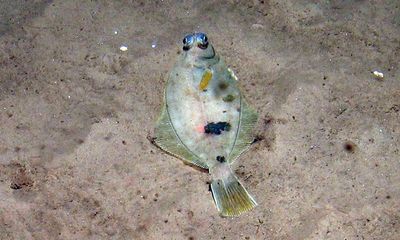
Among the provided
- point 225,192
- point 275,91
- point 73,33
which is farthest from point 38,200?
point 275,91

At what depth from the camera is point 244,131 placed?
3998 millimetres

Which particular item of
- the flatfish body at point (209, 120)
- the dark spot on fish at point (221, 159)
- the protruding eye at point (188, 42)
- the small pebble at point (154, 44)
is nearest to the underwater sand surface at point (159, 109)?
the small pebble at point (154, 44)

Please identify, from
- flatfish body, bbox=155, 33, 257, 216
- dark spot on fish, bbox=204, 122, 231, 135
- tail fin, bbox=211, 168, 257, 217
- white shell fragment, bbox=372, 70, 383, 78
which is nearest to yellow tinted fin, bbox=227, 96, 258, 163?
flatfish body, bbox=155, 33, 257, 216

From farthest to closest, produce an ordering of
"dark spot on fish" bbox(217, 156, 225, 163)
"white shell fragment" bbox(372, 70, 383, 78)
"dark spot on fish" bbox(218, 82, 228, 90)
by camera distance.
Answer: "white shell fragment" bbox(372, 70, 383, 78) → "dark spot on fish" bbox(218, 82, 228, 90) → "dark spot on fish" bbox(217, 156, 225, 163)

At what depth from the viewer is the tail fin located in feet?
11.8

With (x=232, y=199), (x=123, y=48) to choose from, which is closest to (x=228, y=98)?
(x=232, y=199)

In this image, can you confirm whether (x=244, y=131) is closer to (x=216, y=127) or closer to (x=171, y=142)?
(x=216, y=127)

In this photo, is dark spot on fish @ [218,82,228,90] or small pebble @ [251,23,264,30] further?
small pebble @ [251,23,264,30]

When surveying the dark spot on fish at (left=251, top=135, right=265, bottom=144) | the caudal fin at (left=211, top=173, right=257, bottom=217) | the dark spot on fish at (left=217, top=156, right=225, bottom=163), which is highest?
the dark spot on fish at (left=217, top=156, right=225, bottom=163)

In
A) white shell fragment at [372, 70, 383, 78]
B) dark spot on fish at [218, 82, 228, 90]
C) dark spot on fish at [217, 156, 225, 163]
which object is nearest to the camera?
dark spot on fish at [217, 156, 225, 163]

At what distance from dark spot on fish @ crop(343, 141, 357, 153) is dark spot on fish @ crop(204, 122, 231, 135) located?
106cm

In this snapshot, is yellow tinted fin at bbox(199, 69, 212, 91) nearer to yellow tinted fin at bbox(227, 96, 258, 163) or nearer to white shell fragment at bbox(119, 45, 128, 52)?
yellow tinted fin at bbox(227, 96, 258, 163)

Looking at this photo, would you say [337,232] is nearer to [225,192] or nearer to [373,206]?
[373,206]

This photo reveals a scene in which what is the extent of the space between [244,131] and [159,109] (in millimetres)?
A: 828
